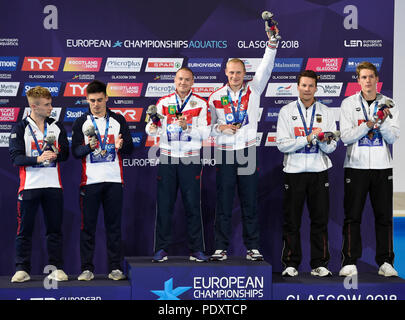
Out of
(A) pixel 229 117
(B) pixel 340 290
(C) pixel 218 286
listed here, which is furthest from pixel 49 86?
(B) pixel 340 290

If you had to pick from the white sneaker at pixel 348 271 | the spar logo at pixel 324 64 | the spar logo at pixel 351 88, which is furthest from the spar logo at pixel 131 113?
the white sneaker at pixel 348 271

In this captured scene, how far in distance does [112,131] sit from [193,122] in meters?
0.75

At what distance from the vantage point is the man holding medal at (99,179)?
575 centimetres

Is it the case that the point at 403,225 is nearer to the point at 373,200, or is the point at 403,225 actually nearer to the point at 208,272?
the point at 373,200

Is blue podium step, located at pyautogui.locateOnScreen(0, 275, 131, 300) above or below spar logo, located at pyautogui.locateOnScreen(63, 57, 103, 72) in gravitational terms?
below

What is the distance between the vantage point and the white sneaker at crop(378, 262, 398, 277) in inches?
233

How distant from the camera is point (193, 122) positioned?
19.2 feet

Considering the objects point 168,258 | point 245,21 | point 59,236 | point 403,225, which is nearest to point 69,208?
point 59,236

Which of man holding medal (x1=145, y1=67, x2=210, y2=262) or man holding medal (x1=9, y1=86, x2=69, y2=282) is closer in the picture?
man holding medal (x1=9, y1=86, x2=69, y2=282)

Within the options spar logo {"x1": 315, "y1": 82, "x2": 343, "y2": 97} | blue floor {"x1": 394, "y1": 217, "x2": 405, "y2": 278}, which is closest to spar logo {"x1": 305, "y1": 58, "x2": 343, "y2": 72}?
spar logo {"x1": 315, "y1": 82, "x2": 343, "y2": 97}

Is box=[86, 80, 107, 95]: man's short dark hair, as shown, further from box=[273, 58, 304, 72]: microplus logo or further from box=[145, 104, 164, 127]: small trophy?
box=[273, 58, 304, 72]: microplus logo

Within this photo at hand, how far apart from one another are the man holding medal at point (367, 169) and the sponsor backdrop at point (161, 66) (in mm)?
672

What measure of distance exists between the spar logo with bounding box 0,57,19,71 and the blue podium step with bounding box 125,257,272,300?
235cm

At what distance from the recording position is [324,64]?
6617 millimetres
